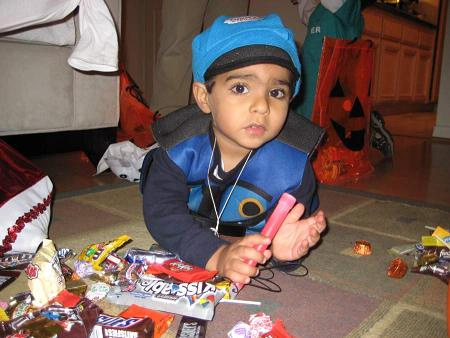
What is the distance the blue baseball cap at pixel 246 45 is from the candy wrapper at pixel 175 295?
0.37 meters

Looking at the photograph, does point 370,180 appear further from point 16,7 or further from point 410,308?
point 16,7

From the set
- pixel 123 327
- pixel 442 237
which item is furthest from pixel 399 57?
pixel 123 327

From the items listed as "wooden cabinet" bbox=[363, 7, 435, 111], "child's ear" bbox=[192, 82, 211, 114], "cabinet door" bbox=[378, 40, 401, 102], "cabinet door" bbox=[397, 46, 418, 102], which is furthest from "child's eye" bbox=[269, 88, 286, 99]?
"cabinet door" bbox=[397, 46, 418, 102]

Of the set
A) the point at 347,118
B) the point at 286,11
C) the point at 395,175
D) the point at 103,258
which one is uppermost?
the point at 286,11

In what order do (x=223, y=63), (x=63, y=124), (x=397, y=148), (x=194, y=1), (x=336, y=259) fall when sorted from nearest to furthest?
(x=223, y=63) → (x=336, y=259) → (x=63, y=124) → (x=194, y=1) → (x=397, y=148)

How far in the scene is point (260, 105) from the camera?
74 centimetres

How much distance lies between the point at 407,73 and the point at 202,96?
4.53 m

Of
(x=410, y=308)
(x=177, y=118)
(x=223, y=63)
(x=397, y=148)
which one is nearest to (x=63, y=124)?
(x=177, y=118)

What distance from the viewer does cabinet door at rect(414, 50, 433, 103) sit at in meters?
5.08

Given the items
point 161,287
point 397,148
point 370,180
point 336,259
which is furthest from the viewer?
point 397,148

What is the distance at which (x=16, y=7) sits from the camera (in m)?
0.94

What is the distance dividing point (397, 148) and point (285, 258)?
189 centimetres

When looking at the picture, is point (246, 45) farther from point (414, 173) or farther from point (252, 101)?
point (414, 173)

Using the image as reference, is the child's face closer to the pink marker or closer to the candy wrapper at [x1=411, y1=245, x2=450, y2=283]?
the pink marker
